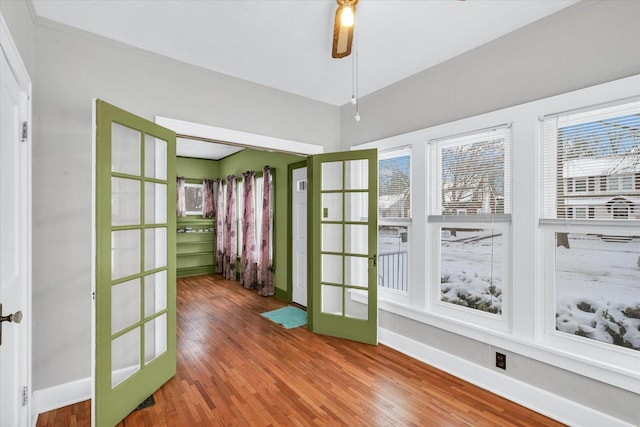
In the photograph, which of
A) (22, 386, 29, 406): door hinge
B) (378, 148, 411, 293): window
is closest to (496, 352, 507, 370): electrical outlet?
(378, 148, 411, 293): window

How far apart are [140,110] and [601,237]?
A: 11.2 feet

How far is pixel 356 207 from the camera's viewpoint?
136 inches

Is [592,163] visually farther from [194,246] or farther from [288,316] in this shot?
[194,246]

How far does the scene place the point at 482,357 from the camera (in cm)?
238

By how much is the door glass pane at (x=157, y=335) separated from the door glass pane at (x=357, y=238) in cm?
195

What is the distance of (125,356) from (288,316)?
202cm

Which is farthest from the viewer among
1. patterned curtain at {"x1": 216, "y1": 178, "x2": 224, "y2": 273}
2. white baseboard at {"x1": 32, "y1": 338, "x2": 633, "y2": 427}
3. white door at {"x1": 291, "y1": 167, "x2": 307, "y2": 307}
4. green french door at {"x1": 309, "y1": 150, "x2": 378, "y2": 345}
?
patterned curtain at {"x1": 216, "y1": 178, "x2": 224, "y2": 273}

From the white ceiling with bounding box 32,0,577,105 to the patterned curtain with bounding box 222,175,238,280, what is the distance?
12.1 ft

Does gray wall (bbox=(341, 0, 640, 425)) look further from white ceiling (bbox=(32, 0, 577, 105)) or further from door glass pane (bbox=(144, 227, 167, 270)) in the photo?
door glass pane (bbox=(144, 227, 167, 270))

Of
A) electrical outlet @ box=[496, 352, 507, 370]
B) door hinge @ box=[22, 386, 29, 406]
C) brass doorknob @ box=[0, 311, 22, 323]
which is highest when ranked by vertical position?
brass doorknob @ box=[0, 311, 22, 323]

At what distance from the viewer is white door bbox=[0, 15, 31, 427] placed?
1.39m

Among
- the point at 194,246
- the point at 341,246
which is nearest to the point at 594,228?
the point at 341,246

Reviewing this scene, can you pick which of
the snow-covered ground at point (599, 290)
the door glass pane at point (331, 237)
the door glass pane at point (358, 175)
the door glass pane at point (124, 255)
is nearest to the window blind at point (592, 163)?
the snow-covered ground at point (599, 290)

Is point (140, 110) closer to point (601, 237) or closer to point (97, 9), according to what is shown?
point (97, 9)
